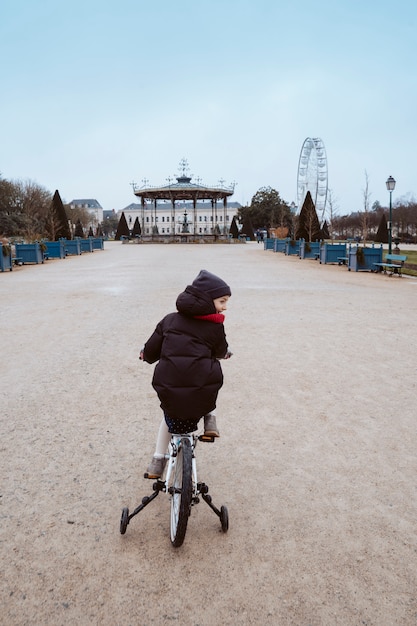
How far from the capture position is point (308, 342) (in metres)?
7.05

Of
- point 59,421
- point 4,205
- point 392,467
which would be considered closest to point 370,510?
point 392,467

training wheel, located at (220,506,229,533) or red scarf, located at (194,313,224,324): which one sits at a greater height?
red scarf, located at (194,313,224,324)

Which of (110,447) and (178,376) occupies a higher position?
(178,376)

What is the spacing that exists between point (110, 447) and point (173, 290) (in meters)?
9.11

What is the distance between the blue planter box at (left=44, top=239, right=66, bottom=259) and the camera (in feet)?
92.1

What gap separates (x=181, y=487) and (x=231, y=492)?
78 cm

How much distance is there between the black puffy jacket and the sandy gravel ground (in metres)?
0.76

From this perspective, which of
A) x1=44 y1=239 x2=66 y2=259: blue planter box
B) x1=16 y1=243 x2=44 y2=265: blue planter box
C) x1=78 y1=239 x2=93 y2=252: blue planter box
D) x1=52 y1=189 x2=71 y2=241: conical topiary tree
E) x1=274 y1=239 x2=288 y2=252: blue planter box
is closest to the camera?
x1=16 y1=243 x2=44 y2=265: blue planter box

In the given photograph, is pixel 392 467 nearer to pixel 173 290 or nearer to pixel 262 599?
pixel 262 599

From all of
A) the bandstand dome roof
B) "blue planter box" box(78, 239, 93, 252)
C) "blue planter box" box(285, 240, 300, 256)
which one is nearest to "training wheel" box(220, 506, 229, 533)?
"blue planter box" box(285, 240, 300, 256)

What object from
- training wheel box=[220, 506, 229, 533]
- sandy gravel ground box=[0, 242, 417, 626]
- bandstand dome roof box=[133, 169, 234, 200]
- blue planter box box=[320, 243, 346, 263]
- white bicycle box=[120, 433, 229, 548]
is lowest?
sandy gravel ground box=[0, 242, 417, 626]

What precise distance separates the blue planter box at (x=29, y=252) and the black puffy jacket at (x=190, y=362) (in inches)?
899

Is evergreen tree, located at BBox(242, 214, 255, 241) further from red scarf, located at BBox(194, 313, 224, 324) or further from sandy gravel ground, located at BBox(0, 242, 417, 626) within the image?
red scarf, located at BBox(194, 313, 224, 324)

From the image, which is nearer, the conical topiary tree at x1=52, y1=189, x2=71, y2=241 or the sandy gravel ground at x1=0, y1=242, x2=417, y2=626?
the sandy gravel ground at x1=0, y1=242, x2=417, y2=626
